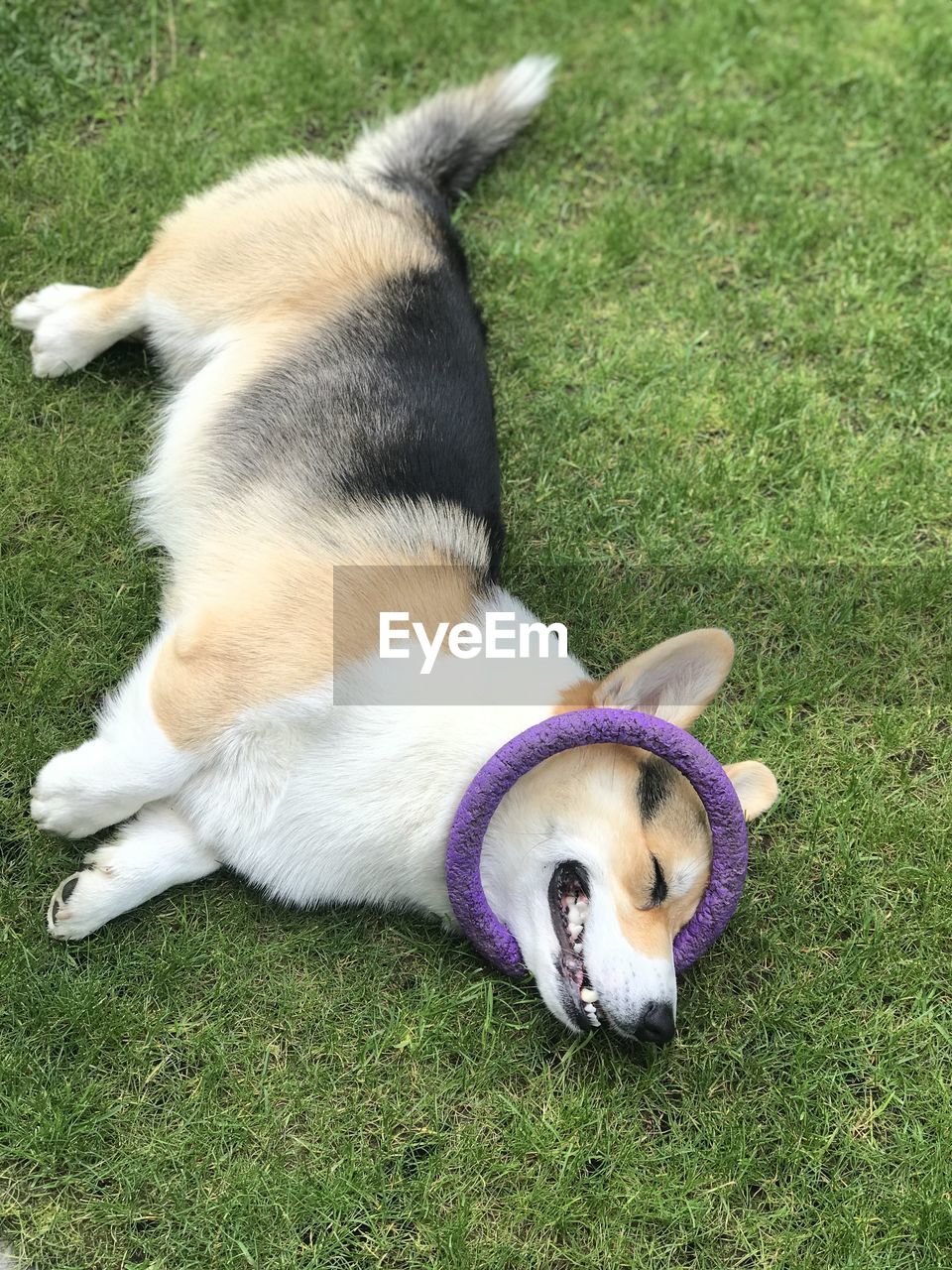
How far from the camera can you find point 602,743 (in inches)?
98.0

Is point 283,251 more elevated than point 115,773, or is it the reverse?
point 283,251

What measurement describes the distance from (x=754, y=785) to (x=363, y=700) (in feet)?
3.25

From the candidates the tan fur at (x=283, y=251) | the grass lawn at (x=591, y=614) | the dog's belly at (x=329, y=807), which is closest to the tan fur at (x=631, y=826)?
the dog's belly at (x=329, y=807)

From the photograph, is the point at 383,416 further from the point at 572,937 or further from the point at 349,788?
the point at 572,937

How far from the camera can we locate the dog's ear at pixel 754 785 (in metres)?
2.74

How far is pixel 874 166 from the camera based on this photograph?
14.3 ft

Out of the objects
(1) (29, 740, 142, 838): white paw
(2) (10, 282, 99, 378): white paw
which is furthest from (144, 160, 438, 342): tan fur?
(1) (29, 740, 142, 838): white paw

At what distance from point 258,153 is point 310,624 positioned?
7.18 ft

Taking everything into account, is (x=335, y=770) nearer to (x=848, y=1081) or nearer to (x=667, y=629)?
(x=667, y=629)

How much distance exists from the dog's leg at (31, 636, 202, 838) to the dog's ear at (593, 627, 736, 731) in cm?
100

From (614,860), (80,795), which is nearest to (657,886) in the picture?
(614,860)

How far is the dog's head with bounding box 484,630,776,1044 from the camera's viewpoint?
245 cm

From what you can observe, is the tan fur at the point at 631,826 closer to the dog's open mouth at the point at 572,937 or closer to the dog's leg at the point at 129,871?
the dog's open mouth at the point at 572,937
